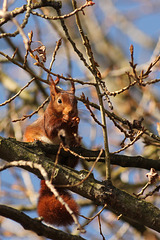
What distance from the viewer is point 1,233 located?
446cm

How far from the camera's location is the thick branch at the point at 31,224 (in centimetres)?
191

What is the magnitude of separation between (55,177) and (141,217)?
536 mm

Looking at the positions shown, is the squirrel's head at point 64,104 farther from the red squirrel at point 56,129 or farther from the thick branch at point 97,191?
the thick branch at point 97,191

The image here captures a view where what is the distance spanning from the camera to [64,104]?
9.69 ft

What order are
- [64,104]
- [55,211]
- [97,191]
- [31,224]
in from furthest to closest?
[64,104] < [55,211] < [97,191] < [31,224]

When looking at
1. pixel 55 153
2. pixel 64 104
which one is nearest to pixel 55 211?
pixel 55 153

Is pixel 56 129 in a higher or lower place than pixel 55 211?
higher

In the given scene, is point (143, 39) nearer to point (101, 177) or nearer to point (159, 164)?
point (101, 177)

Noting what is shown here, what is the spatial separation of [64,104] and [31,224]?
3.93 feet

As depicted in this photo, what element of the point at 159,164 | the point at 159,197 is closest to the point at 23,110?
the point at 159,197

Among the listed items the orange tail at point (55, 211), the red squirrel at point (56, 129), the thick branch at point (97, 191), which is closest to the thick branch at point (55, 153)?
the thick branch at point (97, 191)

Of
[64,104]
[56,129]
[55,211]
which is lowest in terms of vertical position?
[55,211]

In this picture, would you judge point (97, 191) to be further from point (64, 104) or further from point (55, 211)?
point (64, 104)

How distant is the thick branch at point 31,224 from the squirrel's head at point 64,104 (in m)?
1.02
